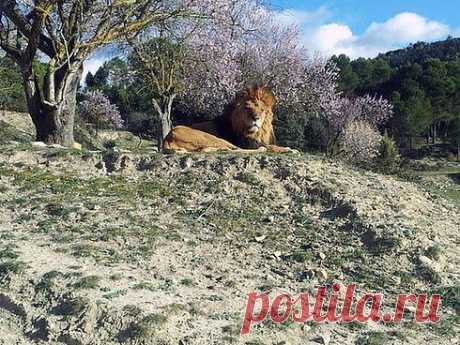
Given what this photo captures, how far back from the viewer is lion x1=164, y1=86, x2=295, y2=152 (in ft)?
30.6

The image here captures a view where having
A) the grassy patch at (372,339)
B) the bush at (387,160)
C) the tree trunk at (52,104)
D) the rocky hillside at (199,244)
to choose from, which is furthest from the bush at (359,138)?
the grassy patch at (372,339)

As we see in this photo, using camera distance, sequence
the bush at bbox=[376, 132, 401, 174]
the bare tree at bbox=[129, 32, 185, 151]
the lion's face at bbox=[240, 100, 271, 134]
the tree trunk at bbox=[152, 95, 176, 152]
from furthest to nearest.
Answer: the tree trunk at bbox=[152, 95, 176, 152], the bare tree at bbox=[129, 32, 185, 151], the bush at bbox=[376, 132, 401, 174], the lion's face at bbox=[240, 100, 271, 134]

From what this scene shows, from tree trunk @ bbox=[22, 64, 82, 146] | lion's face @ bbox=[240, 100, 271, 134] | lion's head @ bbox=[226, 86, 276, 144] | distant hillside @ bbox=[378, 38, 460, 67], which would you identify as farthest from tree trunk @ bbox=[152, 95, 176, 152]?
distant hillside @ bbox=[378, 38, 460, 67]

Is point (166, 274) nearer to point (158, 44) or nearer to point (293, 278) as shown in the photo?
point (293, 278)

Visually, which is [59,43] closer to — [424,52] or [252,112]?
[252,112]

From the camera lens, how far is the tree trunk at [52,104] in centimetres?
1003

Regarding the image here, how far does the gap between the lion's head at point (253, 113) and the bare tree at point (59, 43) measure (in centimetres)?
257

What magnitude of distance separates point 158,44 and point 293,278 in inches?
469

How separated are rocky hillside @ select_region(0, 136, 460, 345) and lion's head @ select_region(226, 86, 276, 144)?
1.10 metres

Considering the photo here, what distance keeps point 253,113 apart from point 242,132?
1.36 ft

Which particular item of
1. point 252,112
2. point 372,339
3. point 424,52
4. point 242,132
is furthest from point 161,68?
point 424,52

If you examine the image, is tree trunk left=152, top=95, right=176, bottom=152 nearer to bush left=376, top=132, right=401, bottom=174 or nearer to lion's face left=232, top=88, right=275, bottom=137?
bush left=376, top=132, right=401, bottom=174

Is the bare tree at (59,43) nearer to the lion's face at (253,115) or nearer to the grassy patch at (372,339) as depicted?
the lion's face at (253,115)

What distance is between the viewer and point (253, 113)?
925cm
